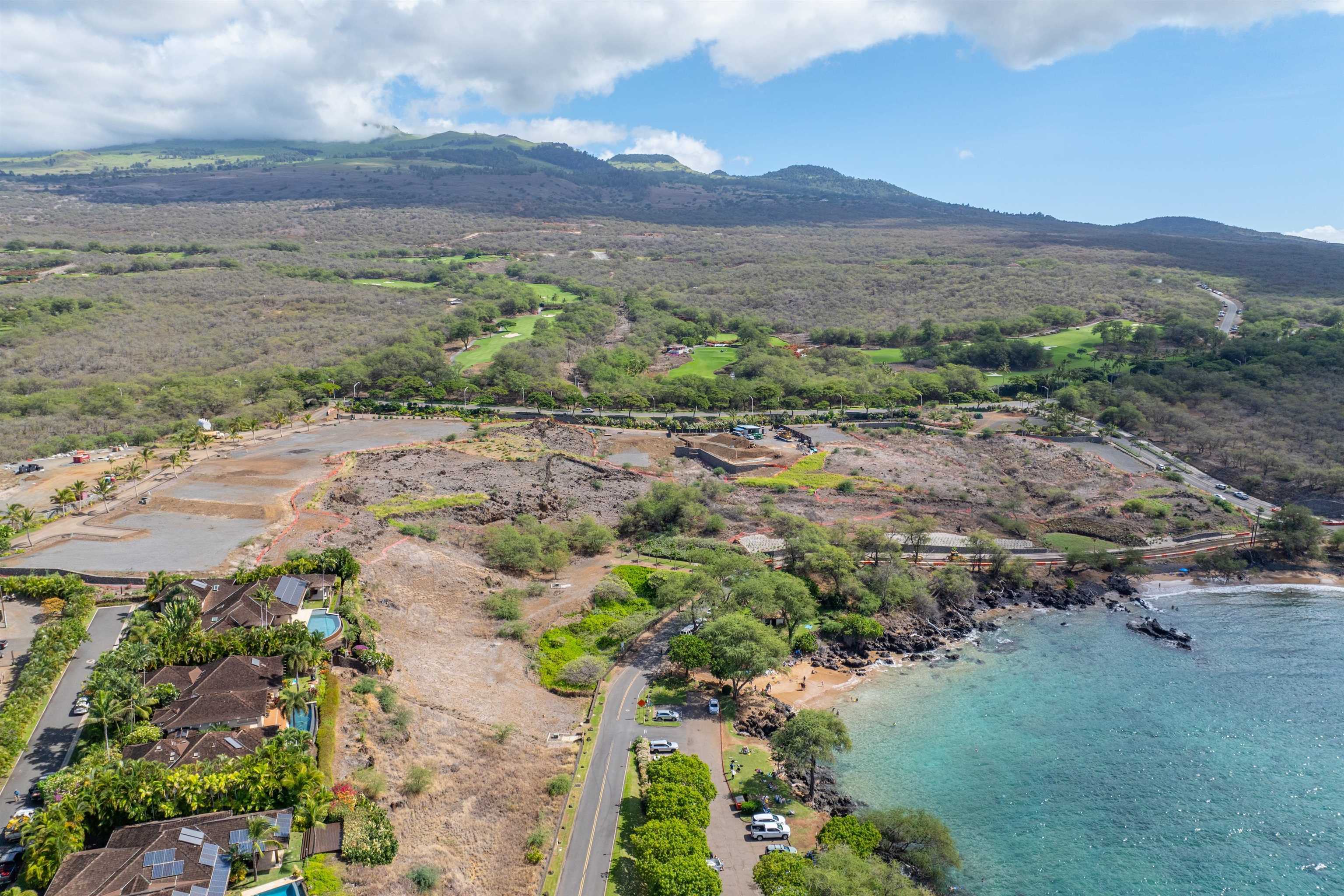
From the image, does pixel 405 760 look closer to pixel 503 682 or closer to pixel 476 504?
pixel 503 682

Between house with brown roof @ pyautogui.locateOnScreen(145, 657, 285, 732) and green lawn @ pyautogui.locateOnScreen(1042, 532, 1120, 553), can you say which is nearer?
house with brown roof @ pyautogui.locateOnScreen(145, 657, 285, 732)

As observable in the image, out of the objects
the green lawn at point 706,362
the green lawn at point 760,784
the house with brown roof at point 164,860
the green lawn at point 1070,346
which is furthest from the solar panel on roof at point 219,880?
the green lawn at point 1070,346

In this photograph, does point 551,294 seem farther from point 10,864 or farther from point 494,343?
point 10,864

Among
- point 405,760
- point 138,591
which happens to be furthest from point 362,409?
point 405,760

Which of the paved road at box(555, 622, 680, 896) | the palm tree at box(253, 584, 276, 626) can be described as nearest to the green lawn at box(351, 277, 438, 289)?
the palm tree at box(253, 584, 276, 626)

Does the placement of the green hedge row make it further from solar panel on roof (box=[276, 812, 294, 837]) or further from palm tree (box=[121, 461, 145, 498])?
palm tree (box=[121, 461, 145, 498])

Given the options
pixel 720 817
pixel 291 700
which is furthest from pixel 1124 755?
pixel 291 700

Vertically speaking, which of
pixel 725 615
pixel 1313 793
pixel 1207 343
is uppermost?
pixel 1207 343
